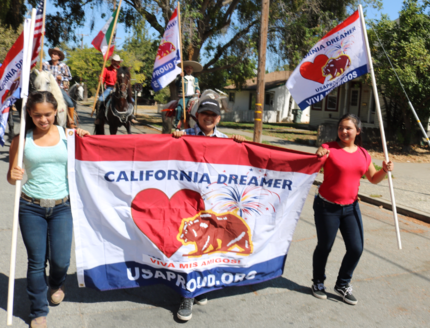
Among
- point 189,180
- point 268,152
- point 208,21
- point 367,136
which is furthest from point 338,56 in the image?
point 208,21

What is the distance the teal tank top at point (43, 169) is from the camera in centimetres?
334

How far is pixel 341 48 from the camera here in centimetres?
484

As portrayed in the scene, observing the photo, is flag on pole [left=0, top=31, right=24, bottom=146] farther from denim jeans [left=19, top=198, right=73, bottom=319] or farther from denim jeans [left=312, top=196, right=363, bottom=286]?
denim jeans [left=312, top=196, right=363, bottom=286]

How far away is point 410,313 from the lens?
4.00 metres

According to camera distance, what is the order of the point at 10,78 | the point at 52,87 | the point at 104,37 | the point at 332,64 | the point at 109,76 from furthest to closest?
1. the point at 109,76
2. the point at 104,37
3. the point at 52,87
4. the point at 332,64
5. the point at 10,78

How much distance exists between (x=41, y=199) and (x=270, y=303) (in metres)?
2.35

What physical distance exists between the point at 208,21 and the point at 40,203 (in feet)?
61.5

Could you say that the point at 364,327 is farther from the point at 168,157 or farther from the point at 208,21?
the point at 208,21

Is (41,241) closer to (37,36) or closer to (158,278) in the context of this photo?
(158,278)

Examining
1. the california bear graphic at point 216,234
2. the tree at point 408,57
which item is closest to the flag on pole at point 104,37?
the california bear graphic at point 216,234

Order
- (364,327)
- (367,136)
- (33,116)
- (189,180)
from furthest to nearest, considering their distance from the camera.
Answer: (367,136) → (189,180) → (364,327) → (33,116)

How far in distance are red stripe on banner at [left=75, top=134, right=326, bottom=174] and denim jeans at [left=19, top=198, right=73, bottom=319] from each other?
0.58m

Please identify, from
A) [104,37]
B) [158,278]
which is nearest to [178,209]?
[158,278]

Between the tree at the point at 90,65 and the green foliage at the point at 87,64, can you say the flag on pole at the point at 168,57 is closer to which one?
the tree at the point at 90,65
